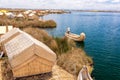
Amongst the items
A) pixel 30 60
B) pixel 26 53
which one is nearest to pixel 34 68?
pixel 30 60

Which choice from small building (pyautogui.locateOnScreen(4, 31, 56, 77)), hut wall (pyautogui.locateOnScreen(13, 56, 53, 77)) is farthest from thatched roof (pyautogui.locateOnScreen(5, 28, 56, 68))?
hut wall (pyautogui.locateOnScreen(13, 56, 53, 77))

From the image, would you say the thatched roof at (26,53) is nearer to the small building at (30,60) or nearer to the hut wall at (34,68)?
the small building at (30,60)

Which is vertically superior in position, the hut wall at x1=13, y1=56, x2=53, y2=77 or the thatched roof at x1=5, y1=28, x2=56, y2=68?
the thatched roof at x1=5, y1=28, x2=56, y2=68

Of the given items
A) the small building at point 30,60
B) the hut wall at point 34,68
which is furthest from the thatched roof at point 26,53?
the hut wall at point 34,68

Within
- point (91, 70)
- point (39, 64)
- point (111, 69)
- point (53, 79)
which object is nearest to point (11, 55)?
point (39, 64)

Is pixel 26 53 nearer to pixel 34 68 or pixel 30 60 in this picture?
pixel 30 60

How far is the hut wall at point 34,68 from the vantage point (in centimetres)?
1153

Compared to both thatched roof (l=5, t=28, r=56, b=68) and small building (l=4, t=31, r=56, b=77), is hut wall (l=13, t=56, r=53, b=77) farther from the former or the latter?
thatched roof (l=5, t=28, r=56, b=68)

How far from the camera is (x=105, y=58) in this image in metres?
24.0

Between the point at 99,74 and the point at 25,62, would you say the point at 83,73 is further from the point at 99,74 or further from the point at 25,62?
the point at 99,74

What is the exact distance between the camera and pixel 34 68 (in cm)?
1186

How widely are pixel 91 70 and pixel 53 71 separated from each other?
596 centimetres

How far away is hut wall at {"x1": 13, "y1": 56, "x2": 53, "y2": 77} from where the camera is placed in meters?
11.5

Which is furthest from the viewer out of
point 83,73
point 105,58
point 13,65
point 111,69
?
point 105,58
